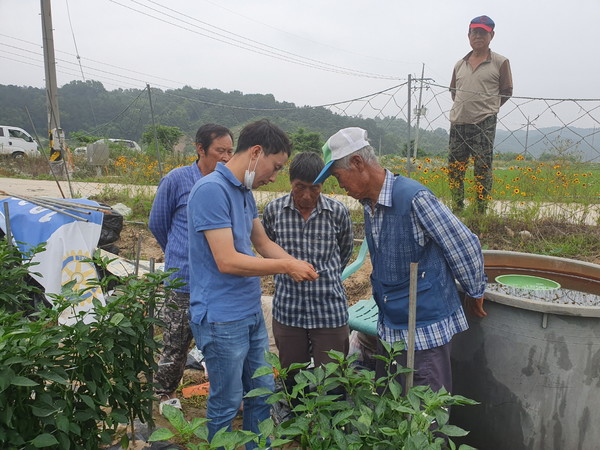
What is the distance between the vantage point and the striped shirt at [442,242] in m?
1.70

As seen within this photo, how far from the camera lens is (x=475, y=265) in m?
1.75

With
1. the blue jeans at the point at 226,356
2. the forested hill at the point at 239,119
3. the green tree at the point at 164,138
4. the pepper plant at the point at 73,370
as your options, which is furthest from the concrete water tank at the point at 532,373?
the green tree at the point at 164,138

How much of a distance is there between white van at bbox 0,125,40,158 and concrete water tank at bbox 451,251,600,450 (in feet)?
69.5

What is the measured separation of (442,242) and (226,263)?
2.50 feet

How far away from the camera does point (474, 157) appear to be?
5270 millimetres

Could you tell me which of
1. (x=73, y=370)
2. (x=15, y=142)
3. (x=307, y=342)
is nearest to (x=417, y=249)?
(x=307, y=342)

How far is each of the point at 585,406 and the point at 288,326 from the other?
4.23 ft

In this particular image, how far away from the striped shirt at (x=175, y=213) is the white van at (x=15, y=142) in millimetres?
19753

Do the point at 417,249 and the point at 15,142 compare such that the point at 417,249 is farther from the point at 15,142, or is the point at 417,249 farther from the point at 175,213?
the point at 15,142

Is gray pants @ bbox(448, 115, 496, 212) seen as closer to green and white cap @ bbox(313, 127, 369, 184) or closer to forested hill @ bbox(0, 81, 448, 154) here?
forested hill @ bbox(0, 81, 448, 154)

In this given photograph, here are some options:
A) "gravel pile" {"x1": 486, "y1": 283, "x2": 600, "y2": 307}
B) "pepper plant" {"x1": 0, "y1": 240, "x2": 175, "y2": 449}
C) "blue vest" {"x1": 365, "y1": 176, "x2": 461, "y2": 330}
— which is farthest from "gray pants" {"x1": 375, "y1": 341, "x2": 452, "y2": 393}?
"pepper plant" {"x1": 0, "y1": 240, "x2": 175, "y2": 449}

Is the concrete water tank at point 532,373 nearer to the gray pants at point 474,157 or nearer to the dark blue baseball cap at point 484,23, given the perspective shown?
the gray pants at point 474,157

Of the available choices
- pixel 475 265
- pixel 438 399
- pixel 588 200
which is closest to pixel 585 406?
pixel 475 265

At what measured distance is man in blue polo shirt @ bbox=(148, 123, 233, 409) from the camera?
256 cm
